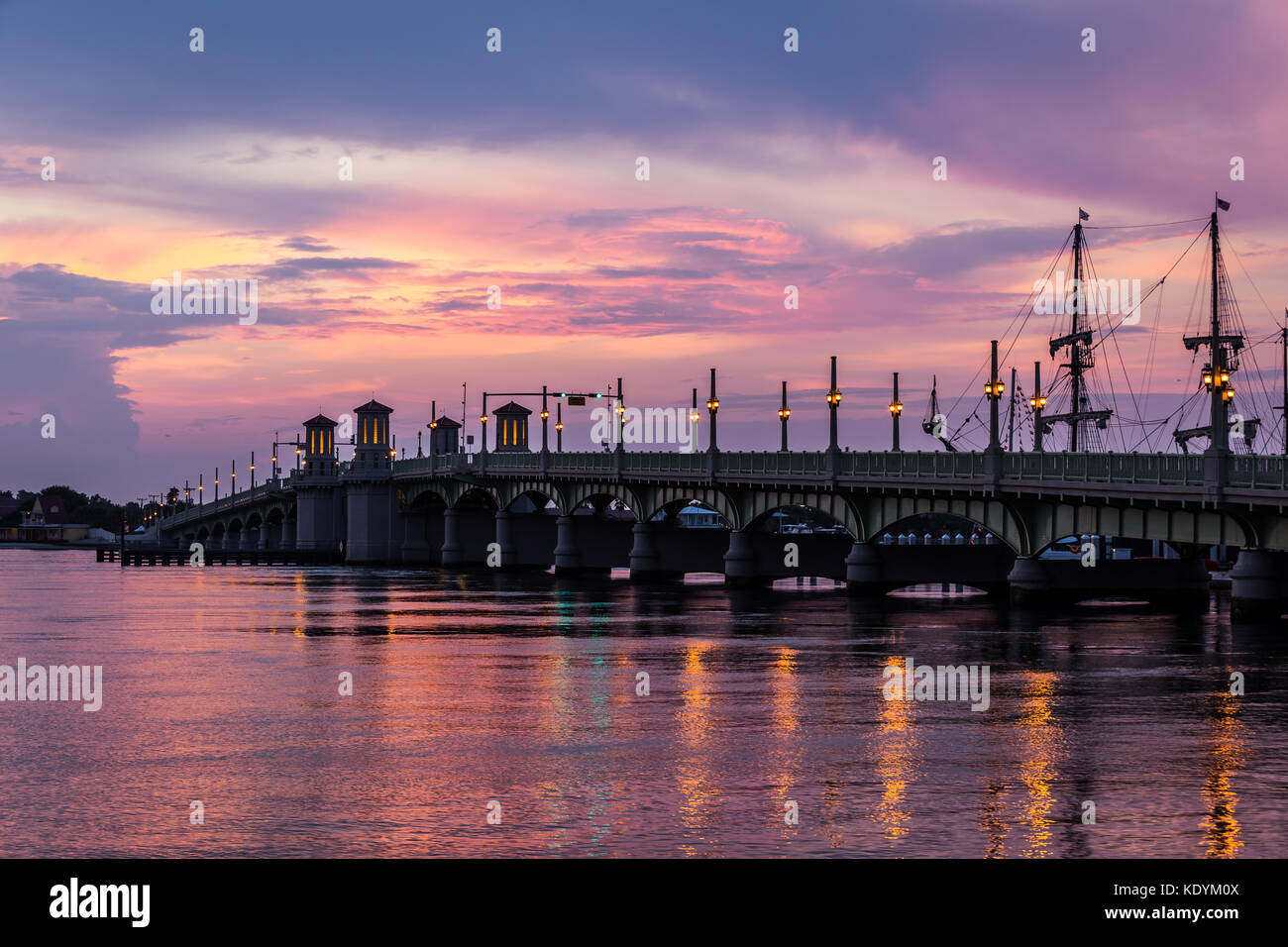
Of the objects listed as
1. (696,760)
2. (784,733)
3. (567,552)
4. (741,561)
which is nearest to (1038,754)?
(784,733)

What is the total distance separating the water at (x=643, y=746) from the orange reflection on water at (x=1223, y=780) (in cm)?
8

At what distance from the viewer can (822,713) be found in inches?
1369

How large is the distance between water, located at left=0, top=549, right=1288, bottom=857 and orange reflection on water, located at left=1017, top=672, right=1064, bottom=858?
99 millimetres

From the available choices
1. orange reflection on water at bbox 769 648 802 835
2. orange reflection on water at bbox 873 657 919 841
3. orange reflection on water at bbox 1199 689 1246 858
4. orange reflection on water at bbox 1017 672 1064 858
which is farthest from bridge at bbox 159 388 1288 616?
orange reflection on water at bbox 873 657 919 841

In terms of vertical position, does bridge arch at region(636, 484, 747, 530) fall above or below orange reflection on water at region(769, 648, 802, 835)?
above

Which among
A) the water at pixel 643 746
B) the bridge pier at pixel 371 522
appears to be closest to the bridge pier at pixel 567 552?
the bridge pier at pixel 371 522

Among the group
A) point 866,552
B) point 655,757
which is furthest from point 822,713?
point 866,552

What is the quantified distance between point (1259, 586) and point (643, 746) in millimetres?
41678

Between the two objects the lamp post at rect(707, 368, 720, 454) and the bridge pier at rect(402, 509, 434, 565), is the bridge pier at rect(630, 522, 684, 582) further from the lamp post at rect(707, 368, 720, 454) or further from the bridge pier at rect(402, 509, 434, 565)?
the bridge pier at rect(402, 509, 434, 565)

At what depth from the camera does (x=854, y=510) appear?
8906cm

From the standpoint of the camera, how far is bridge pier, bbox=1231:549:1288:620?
62656 millimetres

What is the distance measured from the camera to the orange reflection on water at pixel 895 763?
70.8 feet
